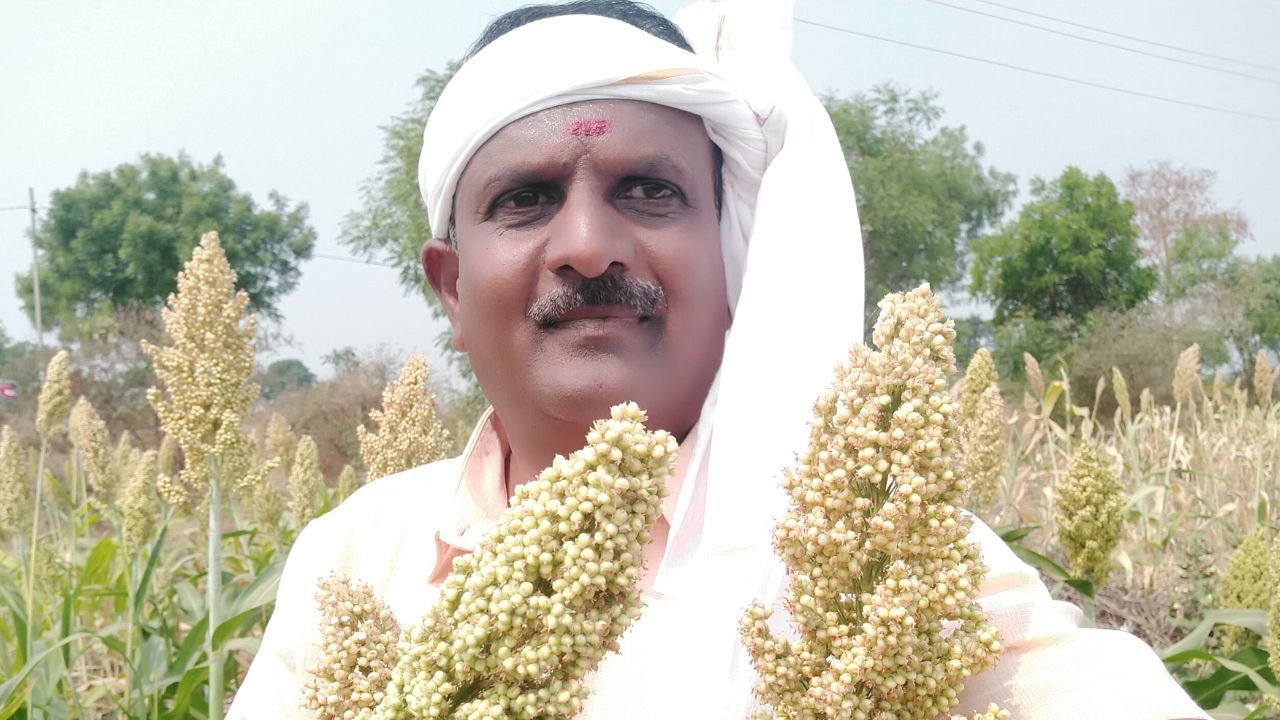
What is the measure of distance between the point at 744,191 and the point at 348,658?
1216 millimetres

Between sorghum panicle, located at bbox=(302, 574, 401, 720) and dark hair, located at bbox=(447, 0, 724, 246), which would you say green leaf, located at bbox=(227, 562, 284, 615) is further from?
sorghum panicle, located at bbox=(302, 574, 401, 720)

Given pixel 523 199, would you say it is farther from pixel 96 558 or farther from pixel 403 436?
pixel 96 558

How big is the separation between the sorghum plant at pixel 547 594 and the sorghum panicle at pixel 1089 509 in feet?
9.02

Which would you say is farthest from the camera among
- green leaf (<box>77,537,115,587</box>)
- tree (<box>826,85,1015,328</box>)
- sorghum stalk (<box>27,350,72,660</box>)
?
tree (<box>826,85,1015,328</box>)

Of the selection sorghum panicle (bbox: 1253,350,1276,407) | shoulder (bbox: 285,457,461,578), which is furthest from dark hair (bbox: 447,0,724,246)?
sorghum panicle (bbox: 1253,350,1276,407)

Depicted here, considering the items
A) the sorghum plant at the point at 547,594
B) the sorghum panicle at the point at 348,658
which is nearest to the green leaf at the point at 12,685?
the sorghum panicle at the point at 348,658

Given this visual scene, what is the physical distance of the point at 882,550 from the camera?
0.86m

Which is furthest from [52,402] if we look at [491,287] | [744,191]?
[744,191]

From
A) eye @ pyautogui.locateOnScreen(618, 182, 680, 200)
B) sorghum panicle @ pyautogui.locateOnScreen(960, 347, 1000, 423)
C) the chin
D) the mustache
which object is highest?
sorghum panicle @ pyautogui.locateOnScreen(960, 347, 1000, 423)

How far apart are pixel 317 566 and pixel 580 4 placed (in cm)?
127

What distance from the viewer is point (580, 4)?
6.75 ft

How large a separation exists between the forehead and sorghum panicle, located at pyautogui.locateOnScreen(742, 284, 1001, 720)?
2.87 ft

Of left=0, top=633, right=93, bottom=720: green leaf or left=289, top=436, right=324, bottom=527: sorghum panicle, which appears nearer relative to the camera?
left=0, top=633, right=93, bottom=720: green leaf

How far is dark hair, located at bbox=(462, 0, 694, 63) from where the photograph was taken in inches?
79.1
